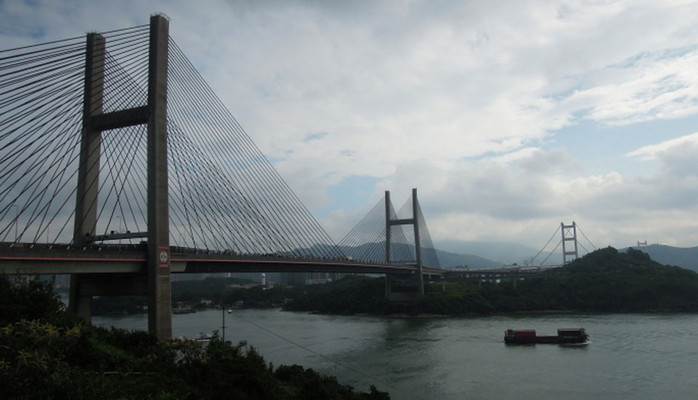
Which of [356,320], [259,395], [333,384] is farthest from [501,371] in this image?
[356,320]

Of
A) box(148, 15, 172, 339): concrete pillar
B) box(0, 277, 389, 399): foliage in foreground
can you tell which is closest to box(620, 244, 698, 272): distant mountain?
box(148, 15, 172, 339): concrete pillar

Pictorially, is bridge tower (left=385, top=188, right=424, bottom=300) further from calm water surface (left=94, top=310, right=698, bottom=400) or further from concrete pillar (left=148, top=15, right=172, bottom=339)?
concrete pillar (left=148, top=15, right=172, bottom=339)

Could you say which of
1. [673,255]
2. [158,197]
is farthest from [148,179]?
[673,255]

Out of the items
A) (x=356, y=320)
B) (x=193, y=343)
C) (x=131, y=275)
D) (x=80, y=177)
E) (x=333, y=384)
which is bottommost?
(x=356, y=320)

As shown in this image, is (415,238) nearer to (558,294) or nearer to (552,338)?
(558,294)

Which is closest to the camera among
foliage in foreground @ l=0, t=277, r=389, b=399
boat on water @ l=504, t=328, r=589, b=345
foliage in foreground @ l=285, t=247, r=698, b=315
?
foliage in foreground @ l=0, t=277, r=389, b=399

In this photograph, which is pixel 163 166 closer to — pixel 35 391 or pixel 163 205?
pixel 163 205
